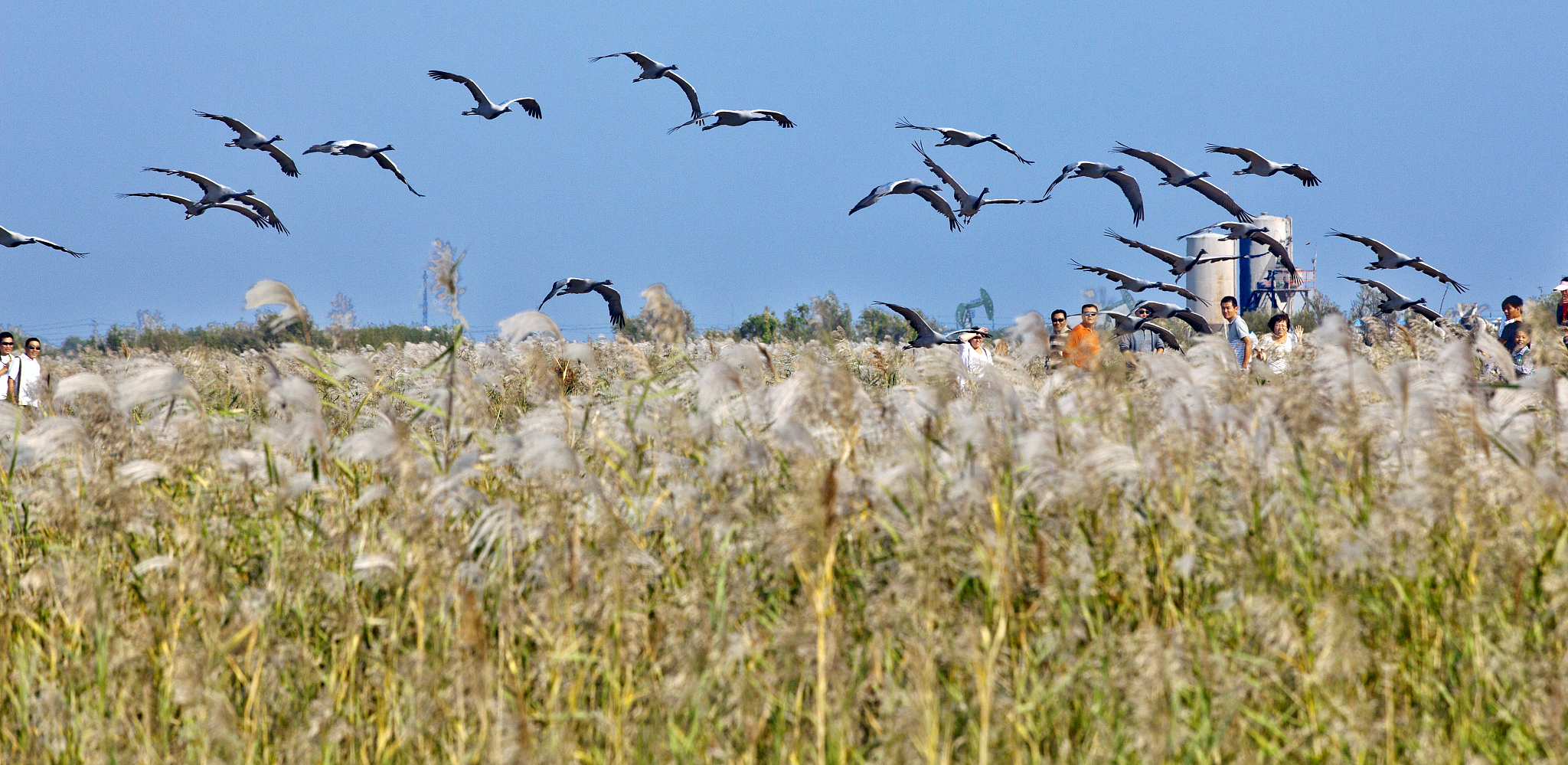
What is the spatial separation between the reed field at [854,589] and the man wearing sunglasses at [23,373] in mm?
7731

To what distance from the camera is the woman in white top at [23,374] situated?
10133mm

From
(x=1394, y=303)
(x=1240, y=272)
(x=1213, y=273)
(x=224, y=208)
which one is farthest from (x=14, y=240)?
(x=1240, y=272)

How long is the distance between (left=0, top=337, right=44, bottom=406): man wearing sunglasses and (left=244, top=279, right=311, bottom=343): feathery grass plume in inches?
279

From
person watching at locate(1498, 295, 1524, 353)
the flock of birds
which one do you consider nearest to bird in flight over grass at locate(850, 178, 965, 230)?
the flock of birds

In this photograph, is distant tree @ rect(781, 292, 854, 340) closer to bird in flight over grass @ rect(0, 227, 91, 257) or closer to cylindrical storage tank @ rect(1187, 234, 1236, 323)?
bird in flight over grass @ rect(0, 227, 91, 257)

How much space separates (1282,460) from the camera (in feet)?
10.2

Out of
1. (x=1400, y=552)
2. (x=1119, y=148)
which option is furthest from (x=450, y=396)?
(x=1119, y=148)

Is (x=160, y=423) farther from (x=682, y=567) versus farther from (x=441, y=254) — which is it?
(x=682, y=567)

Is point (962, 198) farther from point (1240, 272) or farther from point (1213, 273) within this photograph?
point (1240, 272)

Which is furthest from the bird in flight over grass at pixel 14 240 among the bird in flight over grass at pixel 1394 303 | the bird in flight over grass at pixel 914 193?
the bird in flight over grass at pixel 1394 303

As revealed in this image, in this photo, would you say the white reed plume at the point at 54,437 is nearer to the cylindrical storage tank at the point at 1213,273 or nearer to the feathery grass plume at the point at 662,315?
the feathery grass plume at the point at 662,315

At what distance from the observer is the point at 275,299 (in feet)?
12.8

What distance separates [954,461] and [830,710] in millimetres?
926

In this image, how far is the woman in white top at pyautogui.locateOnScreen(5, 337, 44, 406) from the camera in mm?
10133
